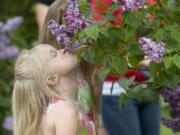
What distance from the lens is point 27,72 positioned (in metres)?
3.05

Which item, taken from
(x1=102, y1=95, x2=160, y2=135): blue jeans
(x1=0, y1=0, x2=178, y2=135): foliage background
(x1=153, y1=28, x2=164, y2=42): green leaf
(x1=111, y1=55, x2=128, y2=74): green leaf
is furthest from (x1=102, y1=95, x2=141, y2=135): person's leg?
(x1=0, y1=0, x2=178, y2=135): foliage background

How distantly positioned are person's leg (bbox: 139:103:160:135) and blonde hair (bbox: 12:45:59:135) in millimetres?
895

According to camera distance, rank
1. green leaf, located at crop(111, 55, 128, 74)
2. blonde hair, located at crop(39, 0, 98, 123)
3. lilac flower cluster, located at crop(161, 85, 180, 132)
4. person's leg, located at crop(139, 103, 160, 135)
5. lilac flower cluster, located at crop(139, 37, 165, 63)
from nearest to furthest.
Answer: lilac flower cluster, located at crop(139, 37, 165, 63), green leaf, located at crop(111, 55, 128, 74), lilac flower cluster, located at crop(161, 85, 180, 132), blonde hair, located at crop(39, 0, 98, 123), person's leg, located at crop(139, 103, 160, 135)

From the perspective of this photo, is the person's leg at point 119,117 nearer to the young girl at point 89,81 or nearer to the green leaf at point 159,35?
the young girl at point 89,81

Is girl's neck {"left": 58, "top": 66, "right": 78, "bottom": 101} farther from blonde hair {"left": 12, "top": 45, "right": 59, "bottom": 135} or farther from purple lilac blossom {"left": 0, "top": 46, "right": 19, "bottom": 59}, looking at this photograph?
Result: purple lilac blossom {"left": 0, "top": 46, "right": 19, "bottom": 59}

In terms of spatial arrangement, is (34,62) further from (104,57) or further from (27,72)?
(104,57)

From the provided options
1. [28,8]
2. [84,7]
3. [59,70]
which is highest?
[28,8]

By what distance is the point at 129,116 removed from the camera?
3760 mm

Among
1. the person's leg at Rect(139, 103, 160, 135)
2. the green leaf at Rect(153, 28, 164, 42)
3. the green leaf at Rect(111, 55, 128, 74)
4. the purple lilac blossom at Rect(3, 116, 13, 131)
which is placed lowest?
the purple lilac blossom at Rect(3, 116, 13, 131)

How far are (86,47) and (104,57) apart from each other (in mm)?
109

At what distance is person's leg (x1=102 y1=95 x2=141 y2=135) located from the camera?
374cm

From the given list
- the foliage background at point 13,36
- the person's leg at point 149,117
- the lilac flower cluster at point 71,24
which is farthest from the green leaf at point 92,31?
the foliage background at point 13,36

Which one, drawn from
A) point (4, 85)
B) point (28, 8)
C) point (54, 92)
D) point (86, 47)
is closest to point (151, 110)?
point (54, 92)

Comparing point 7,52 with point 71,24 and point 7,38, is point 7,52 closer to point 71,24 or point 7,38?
point 7,38
